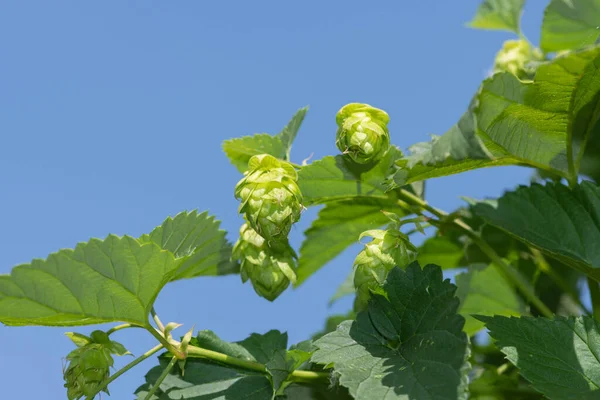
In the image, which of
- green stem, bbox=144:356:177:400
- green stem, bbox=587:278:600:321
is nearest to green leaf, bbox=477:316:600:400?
green stem, bbox=587:278:600:321

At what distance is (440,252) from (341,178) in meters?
0.68

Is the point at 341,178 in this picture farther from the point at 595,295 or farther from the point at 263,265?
the point at 595,295

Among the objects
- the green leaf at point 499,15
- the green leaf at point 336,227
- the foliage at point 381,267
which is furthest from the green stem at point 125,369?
the green leaf at point 499,15

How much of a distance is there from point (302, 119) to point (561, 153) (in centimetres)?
87

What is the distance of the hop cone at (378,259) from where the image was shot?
1772 millimetres

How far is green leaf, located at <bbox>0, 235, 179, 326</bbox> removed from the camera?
167cm

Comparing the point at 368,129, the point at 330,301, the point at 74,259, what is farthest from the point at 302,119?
the point at 74,259

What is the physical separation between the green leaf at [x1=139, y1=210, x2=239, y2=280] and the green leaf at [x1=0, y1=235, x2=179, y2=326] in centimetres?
13

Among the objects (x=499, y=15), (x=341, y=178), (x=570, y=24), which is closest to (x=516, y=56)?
(x=570, y=24)

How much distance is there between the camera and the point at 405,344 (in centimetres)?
175

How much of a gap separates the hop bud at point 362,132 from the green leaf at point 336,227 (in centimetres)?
33

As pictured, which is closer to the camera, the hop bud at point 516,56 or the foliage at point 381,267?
the foliage at point 381,267

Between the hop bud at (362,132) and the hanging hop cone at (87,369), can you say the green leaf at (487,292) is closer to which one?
the hop bud at (362,132)

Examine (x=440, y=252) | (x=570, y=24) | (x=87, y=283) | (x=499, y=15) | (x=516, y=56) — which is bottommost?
(x=87, y=283)
